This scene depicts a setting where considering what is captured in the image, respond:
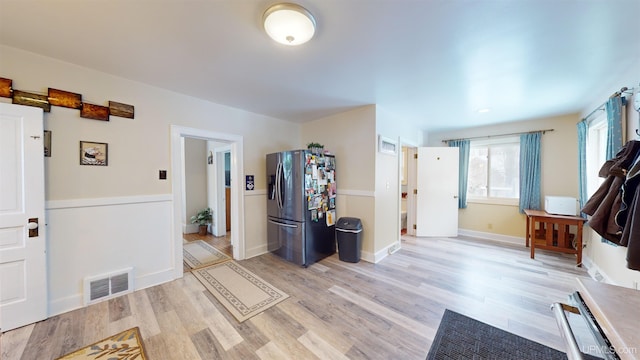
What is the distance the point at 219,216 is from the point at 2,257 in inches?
115

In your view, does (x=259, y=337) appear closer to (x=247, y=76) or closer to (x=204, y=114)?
(x=247, y=76)

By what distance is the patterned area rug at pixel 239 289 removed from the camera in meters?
2.17

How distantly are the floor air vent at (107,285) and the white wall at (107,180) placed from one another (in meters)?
0.07

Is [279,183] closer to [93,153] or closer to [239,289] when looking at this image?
[239,289]

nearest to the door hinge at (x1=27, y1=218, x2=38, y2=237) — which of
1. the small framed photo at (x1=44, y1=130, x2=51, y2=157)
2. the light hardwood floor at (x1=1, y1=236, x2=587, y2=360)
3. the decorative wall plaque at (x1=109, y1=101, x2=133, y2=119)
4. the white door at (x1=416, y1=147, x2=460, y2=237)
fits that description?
the small framed photo at (x1=44, y1=130, x2=51, y2=157)

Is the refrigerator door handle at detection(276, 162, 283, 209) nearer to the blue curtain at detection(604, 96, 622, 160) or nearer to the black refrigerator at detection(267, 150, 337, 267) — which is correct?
the black refrigerator at detection(267, 150, 337, 267)

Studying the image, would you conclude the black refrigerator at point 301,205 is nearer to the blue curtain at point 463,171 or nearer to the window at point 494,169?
the blue curtain at point 463,171

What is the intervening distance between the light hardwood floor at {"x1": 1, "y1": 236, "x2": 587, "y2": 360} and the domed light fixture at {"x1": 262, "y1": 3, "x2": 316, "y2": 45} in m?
2.33

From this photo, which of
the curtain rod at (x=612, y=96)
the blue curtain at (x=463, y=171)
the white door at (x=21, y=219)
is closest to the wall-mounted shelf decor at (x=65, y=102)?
the white door at (x=21, y=219)

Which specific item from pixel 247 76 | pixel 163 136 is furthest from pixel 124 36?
pixel 163 136

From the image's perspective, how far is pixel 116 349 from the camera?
5.37 feet

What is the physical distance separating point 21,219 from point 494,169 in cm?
686

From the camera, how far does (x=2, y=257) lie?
1.78m

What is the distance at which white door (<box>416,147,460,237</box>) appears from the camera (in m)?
4.57
